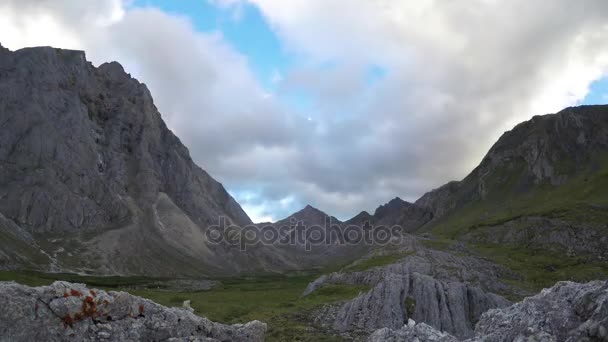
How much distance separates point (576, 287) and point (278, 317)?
2239 inches

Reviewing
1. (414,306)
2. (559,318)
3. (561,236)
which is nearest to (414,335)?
(559,318)

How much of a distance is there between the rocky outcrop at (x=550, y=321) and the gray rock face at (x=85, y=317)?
35.0ft

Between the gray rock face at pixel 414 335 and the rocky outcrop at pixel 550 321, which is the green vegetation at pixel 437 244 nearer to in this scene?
the gray rock face at pixel 414 335

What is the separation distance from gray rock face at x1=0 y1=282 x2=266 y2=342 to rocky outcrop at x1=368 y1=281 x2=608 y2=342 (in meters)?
10.7

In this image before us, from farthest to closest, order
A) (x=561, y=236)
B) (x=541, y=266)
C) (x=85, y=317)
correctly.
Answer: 1. (x=561, y=236)
2. (x=541, y=266)
3. (x=85, y=317)

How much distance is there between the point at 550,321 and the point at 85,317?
19862mm

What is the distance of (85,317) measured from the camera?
2112 centimetres

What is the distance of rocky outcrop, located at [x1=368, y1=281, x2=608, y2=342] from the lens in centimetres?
1708

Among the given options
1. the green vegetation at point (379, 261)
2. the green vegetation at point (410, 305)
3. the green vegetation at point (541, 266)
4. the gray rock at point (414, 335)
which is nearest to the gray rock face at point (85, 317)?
the gray rock at point (414, 335)

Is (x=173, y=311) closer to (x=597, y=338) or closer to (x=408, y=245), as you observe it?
(x=597, y=338)

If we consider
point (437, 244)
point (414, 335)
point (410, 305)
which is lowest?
point (410, 305)

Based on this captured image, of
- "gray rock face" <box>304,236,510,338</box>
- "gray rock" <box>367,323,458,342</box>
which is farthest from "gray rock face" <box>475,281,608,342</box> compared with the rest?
"gray rock face" <box>304,236,510,338</box>

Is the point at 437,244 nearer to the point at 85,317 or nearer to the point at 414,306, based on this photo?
the point at 414,306

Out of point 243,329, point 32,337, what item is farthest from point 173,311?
point 32,337
